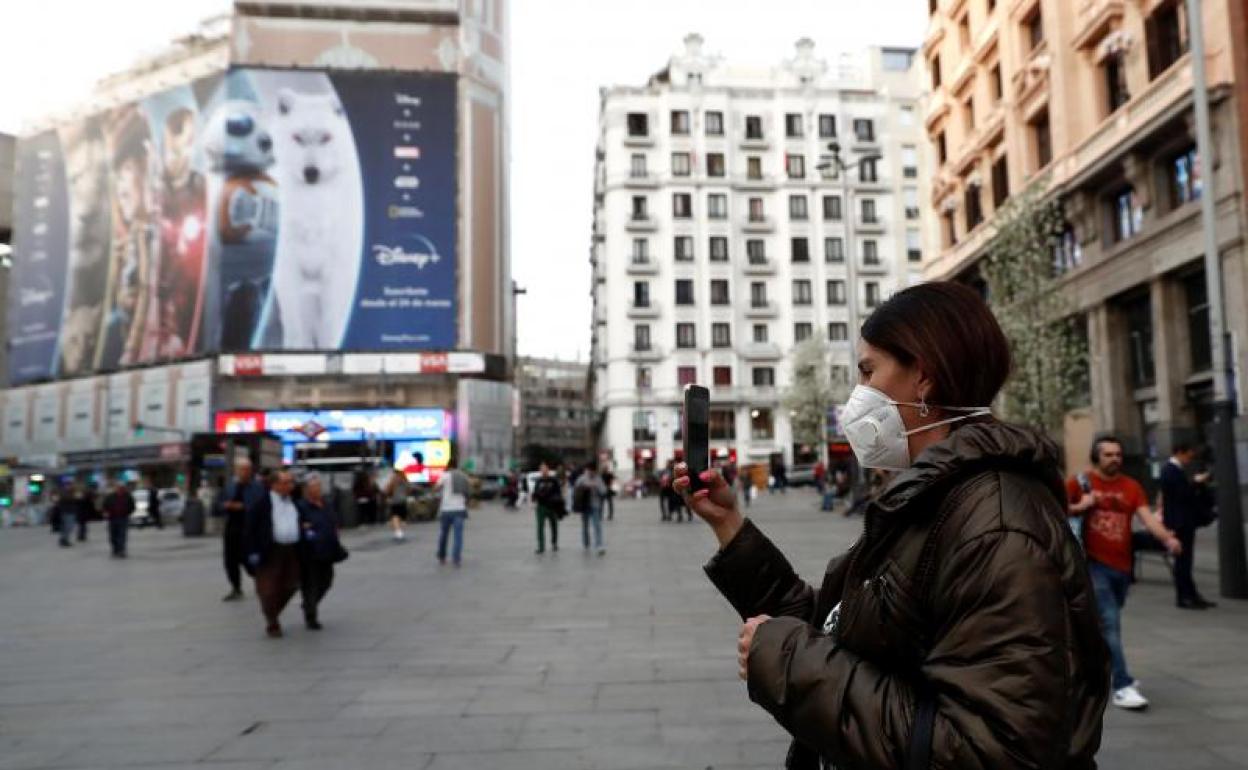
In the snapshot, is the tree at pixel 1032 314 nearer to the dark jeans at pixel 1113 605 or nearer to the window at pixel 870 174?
the dark jeans at pixel 1113 605

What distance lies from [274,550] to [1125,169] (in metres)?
22.3

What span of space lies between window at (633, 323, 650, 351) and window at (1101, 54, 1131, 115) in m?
44.9

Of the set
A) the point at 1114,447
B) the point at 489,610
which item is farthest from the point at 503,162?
the point at 1114,447

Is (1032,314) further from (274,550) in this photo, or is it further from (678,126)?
(678,126)

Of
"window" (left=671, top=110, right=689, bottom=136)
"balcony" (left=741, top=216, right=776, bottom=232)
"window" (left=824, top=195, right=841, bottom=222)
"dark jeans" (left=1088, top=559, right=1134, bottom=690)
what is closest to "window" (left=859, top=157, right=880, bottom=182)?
"window" (left=824, top=195, right=841, bottom=222)

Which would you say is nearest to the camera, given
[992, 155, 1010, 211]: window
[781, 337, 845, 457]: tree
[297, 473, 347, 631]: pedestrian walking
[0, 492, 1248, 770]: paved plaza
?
[0, 492, 1248, 770]: paved plaza

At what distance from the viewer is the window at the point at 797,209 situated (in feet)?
232

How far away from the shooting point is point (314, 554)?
9.27 m

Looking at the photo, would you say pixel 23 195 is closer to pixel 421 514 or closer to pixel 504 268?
pixel 504 268

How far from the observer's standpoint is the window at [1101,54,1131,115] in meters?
24.2

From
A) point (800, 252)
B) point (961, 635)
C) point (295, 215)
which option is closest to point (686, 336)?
point (800, 252)

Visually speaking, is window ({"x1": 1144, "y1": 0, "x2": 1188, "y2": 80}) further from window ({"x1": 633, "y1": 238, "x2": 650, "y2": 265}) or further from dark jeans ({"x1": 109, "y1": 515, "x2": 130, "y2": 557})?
window ({"x1": 633, "y1": 238, "x2": 650, "y2": 265})

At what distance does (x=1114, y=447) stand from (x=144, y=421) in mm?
64614

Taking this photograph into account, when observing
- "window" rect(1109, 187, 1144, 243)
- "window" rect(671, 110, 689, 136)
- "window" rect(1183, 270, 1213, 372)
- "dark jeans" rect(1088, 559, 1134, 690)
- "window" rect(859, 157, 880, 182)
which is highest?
"window" rect(671, 110, 689, 136)
